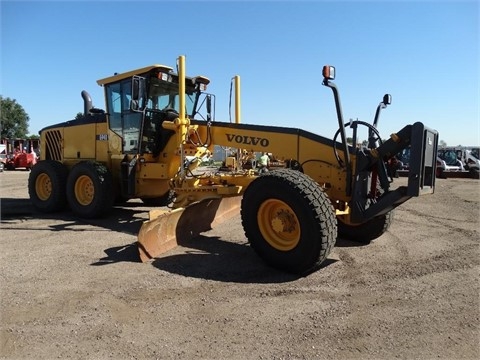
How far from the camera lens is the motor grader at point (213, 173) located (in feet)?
15.1

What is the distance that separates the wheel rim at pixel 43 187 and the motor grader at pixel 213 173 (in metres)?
0.02

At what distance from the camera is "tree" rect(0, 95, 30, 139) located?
6688 centimetres

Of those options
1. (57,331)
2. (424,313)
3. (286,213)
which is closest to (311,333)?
(424,313)

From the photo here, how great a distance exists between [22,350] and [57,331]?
0.30m

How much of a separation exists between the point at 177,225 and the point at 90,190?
3.11 meters

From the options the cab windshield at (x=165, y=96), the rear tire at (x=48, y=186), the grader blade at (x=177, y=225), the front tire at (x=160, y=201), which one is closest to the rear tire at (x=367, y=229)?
the grader blade at (x=177, y=225)

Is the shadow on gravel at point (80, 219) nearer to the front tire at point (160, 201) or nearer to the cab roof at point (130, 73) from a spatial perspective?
the front tire at point (160, 201)

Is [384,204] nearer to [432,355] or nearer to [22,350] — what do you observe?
[432,355]

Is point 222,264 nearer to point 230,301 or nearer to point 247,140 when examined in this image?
point 230,301

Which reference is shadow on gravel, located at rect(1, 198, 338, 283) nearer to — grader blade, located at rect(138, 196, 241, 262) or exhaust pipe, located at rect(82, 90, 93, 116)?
grader blade, located at rect(138, 196, 241, 262)

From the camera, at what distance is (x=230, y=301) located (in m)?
3.88

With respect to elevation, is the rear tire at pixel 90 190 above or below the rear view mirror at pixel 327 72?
below

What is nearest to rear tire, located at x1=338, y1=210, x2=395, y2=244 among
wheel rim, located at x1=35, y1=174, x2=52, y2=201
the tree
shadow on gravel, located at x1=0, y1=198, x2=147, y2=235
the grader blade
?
the grader blade

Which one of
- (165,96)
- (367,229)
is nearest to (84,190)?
(165,96)
